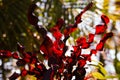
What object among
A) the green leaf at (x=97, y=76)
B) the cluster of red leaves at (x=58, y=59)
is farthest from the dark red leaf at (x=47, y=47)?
the green leaf at (x=97, y=76)

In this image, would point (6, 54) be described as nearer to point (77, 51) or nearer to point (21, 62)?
point (21, 62)

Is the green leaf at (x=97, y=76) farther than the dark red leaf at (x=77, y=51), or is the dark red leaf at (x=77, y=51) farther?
the green leaf at (x=97, y=76)

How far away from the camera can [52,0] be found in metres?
2.88

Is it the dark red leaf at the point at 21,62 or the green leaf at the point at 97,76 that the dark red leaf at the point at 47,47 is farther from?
the green leaf at the point at 97,76

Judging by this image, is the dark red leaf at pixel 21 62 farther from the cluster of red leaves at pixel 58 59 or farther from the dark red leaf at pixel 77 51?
the dark red leaf at pixel 77 51

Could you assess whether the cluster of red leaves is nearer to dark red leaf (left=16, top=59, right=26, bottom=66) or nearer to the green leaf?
dark red leaf (left=16, top=59, right=26, bottom=66)

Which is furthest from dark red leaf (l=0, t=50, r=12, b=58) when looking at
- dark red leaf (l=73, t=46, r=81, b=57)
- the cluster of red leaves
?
dark red leaf (l=73, t=46, r=81, b=57)

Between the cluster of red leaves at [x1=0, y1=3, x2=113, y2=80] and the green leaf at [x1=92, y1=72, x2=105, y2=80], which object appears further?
the green leaf at [x1=92, y1=72, x2=105, y2=80]

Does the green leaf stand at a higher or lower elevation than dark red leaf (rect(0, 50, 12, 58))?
lower

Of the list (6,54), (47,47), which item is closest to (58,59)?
(47,47)

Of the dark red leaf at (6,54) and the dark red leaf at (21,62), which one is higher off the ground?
the dark red leaf at (6,54)

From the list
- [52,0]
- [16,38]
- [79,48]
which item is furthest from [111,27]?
[79,48]

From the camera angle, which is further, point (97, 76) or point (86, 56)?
point (97, 76)

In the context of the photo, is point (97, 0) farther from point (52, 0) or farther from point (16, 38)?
point (16, 38)
